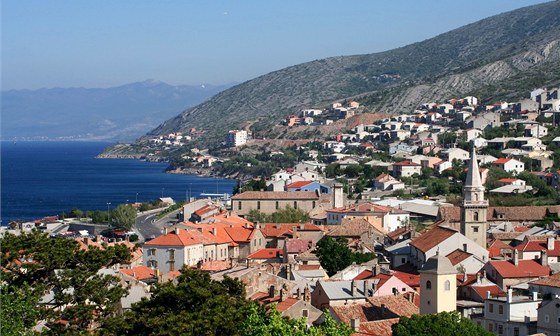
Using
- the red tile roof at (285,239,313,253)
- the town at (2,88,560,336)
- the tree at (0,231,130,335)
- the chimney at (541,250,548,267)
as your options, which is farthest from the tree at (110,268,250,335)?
the red tile roof at (285,239,313,253)

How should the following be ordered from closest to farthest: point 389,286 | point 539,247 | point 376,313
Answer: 1. point 376,313
2. point 389,286
3. point 539,247

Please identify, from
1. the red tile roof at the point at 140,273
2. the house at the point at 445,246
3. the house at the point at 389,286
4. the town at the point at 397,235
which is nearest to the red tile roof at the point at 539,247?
the town at the point at 397,235

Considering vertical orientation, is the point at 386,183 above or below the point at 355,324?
below

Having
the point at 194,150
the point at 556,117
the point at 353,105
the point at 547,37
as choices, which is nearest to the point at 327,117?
the point at 353,105

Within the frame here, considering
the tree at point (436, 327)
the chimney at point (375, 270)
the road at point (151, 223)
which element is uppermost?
the tree at point (436, 327)

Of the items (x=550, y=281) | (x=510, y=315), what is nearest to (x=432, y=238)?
(x=550, y=281)

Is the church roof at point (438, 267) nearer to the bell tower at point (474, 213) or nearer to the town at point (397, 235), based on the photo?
the town at point (397, 235)

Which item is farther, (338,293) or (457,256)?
(457,256)

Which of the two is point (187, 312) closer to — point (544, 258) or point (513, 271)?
point (513, 271)
